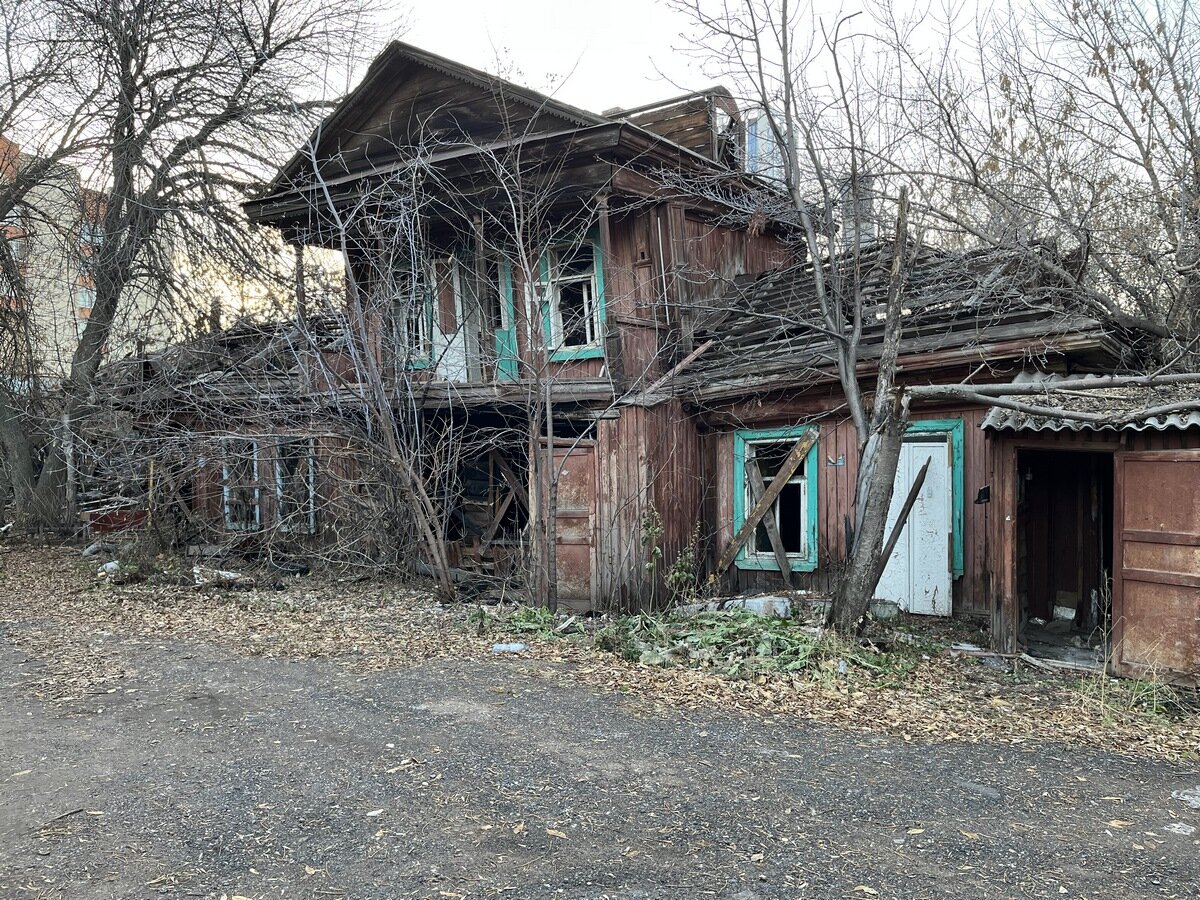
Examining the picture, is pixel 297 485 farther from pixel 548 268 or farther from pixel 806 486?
pixel 806 486

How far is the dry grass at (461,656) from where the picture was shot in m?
6.01

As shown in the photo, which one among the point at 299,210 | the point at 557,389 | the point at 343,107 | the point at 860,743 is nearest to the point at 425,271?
the point at 557,389

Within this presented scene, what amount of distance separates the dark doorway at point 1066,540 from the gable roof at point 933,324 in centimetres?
118

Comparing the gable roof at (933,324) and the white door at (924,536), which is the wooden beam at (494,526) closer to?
the gable roof at (933,324)

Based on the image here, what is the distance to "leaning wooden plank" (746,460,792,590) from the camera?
10.6 metres

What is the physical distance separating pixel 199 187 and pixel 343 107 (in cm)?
303

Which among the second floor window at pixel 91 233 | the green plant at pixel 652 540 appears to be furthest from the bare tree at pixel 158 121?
the green plant at pixel 652 540

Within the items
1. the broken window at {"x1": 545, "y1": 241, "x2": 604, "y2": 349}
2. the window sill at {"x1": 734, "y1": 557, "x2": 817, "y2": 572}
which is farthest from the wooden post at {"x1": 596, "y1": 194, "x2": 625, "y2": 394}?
the window sill at {"x1": 734, "y1": 557, "x2": 817, "y2": 572}

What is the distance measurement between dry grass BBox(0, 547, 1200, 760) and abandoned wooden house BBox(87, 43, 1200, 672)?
1089mm

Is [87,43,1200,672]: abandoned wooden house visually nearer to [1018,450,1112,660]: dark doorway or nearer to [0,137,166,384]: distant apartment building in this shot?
[1018,450,1112,660]: dark doorway

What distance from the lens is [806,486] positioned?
10539mm

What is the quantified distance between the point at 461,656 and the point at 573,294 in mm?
6278

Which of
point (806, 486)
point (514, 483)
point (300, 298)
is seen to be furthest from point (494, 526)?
point (806, 486)

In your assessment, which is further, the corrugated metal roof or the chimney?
the chimney
